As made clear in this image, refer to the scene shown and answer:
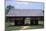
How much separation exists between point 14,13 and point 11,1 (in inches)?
5.4

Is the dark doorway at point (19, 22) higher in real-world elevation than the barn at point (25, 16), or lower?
lower

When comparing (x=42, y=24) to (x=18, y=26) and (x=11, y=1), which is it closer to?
(x=18, y=26)

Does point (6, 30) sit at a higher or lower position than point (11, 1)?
lower

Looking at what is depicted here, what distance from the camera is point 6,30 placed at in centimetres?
90

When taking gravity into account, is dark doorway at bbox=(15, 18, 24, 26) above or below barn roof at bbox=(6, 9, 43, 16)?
below

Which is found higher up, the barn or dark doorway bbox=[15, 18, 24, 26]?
the barn

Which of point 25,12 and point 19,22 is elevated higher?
point 25,12

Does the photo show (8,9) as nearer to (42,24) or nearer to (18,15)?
(18,15)

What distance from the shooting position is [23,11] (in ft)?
3.05

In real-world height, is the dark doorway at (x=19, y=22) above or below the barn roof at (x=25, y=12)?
below
